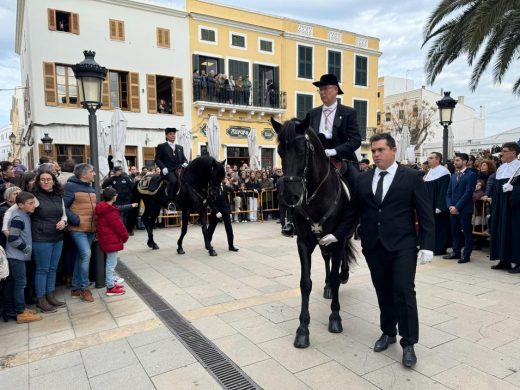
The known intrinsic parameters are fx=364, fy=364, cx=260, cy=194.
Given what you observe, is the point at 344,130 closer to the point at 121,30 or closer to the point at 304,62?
the point at 121,30

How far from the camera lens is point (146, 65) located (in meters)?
20.2

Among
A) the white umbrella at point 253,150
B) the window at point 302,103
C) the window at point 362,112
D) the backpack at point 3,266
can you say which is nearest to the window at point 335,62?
the window at point 362,112

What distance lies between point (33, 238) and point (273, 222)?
9236 mm

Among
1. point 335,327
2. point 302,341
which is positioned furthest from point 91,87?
point 335,327

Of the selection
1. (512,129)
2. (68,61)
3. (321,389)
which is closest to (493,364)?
(321,389)

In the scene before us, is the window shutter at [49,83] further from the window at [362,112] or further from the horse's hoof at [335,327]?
the window at [362,112]

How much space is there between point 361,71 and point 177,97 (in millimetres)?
14793

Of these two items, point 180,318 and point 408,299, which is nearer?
point 408,299

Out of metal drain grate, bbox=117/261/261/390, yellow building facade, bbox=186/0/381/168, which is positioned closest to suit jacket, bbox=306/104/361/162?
metal drain grate, bbox=117/261/261/390

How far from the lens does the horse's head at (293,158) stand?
3381mm

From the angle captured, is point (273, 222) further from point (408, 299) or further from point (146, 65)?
point (146, 65)

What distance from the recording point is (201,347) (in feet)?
12.7

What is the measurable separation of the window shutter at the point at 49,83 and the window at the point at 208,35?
8427mm

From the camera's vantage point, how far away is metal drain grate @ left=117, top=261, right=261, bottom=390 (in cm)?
324
